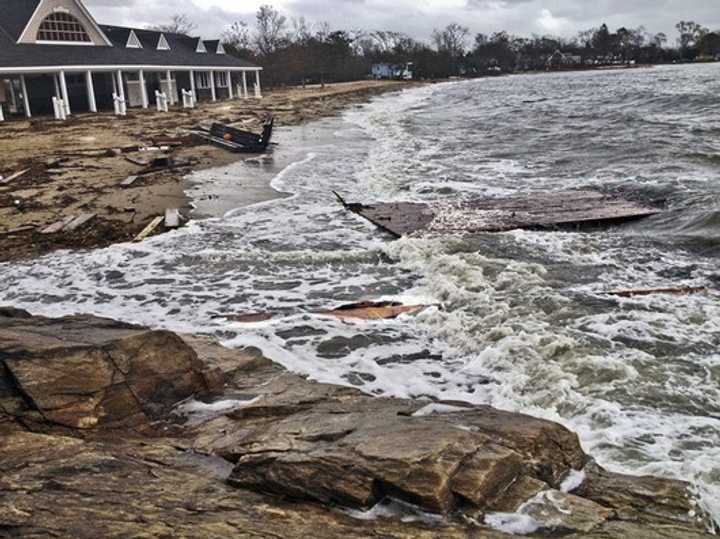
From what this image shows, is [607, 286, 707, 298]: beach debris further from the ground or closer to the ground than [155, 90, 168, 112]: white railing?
closer to the ground

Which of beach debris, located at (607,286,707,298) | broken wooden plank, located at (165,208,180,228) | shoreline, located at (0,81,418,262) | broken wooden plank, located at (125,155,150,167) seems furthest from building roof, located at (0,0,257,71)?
beach debris, located at (607,286,707,298)

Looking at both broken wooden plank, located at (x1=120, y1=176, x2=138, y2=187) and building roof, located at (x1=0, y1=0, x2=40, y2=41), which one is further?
building roof, located at (x1=0, y1=0, x2=40, y2=41)

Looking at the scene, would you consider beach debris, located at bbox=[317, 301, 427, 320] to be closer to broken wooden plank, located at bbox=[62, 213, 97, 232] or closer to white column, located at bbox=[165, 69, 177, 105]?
broken wooden plank, located at bbox=[62, 213, 97, 232]

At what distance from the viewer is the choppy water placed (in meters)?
5.21

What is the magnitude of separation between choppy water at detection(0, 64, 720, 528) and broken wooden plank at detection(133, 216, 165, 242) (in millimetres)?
366

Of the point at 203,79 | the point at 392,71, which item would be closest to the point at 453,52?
the point at 392,71

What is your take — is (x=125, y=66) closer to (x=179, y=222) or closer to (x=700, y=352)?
(x=179, y=222)

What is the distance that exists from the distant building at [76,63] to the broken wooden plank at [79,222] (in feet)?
77.1

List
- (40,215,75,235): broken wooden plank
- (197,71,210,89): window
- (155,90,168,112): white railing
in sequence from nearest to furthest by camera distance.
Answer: (40,215,75,235): broken wooden plank
(155,90,168,112): white railing
(197,71,210,89): window

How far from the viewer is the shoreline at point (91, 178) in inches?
457

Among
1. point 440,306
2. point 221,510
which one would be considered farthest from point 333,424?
point 440,306

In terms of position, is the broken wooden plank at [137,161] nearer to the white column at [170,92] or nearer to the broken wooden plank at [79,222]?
the broken wooden plank at [79,222]

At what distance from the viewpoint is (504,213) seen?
12.5 m

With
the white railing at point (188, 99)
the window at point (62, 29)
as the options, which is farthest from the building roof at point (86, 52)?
the white railing at point (188, 99)
